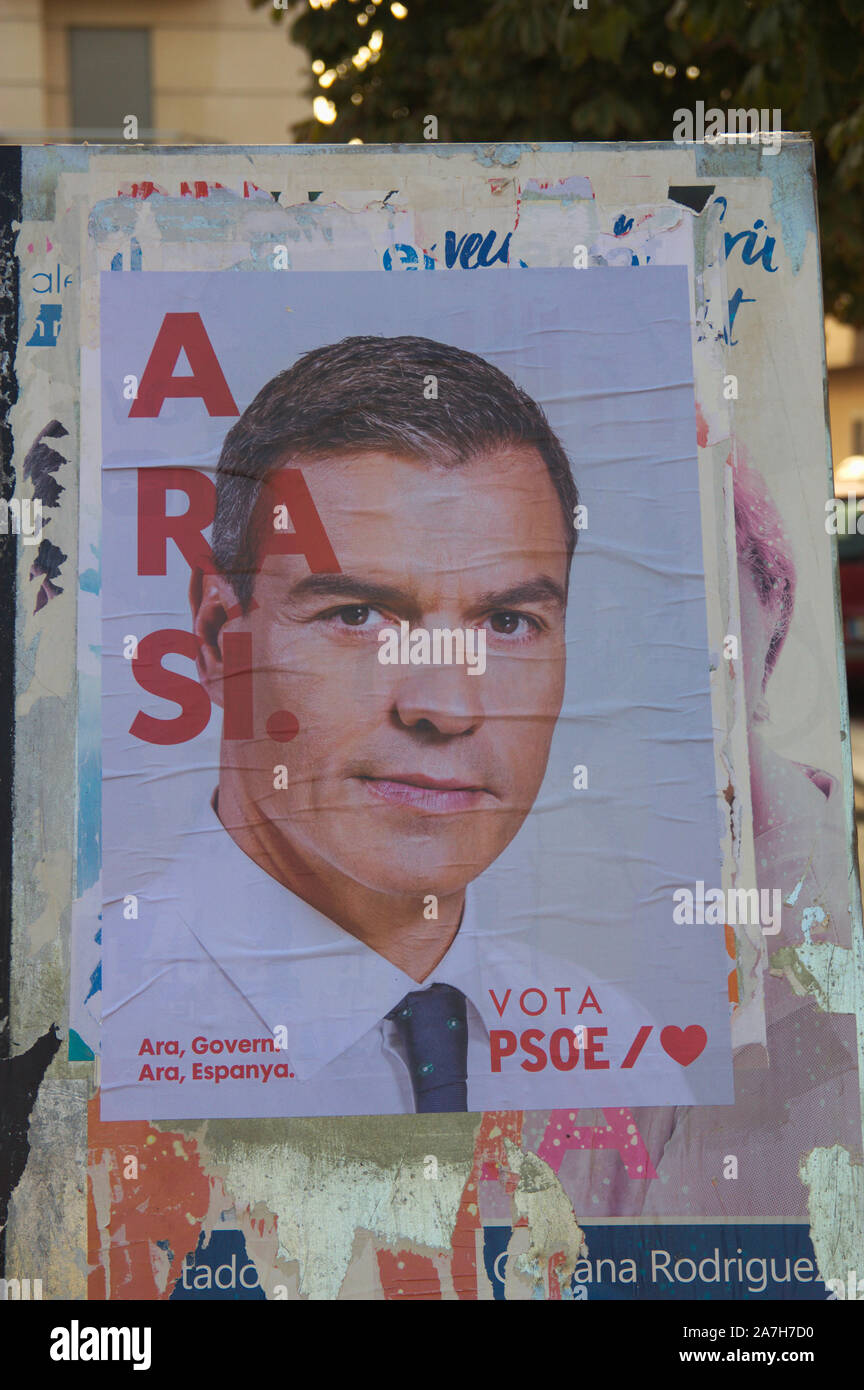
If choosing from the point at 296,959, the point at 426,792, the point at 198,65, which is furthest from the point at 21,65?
the point at 296,959

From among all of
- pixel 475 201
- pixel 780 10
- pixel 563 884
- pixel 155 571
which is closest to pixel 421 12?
pixel 780 10

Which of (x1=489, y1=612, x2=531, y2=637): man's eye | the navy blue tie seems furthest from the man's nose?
the navy blue tie

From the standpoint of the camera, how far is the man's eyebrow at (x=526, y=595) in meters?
2.50

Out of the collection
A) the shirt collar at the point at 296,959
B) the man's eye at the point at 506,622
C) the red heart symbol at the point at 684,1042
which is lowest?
the red heart symbol at the point at 684,1042

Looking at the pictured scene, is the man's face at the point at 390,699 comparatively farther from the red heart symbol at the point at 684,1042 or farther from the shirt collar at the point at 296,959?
the red heart symbol at the point at 684,1042

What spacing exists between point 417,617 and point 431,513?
0.72ft

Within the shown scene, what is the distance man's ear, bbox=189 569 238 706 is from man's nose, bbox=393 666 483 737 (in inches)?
14.6

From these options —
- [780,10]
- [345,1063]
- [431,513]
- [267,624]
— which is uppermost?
[780,10]

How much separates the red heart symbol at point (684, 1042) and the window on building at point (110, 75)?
10.3m

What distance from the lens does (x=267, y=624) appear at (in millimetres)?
2488

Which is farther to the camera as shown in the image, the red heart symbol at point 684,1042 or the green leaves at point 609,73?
the green leaves at point 609,73

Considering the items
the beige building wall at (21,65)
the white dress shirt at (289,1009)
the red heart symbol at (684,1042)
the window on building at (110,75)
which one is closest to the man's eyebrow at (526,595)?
the white dress shirt at (289,1009)

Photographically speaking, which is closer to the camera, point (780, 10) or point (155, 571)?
point (155, 571)

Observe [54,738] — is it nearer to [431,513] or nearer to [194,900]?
[194,900]
